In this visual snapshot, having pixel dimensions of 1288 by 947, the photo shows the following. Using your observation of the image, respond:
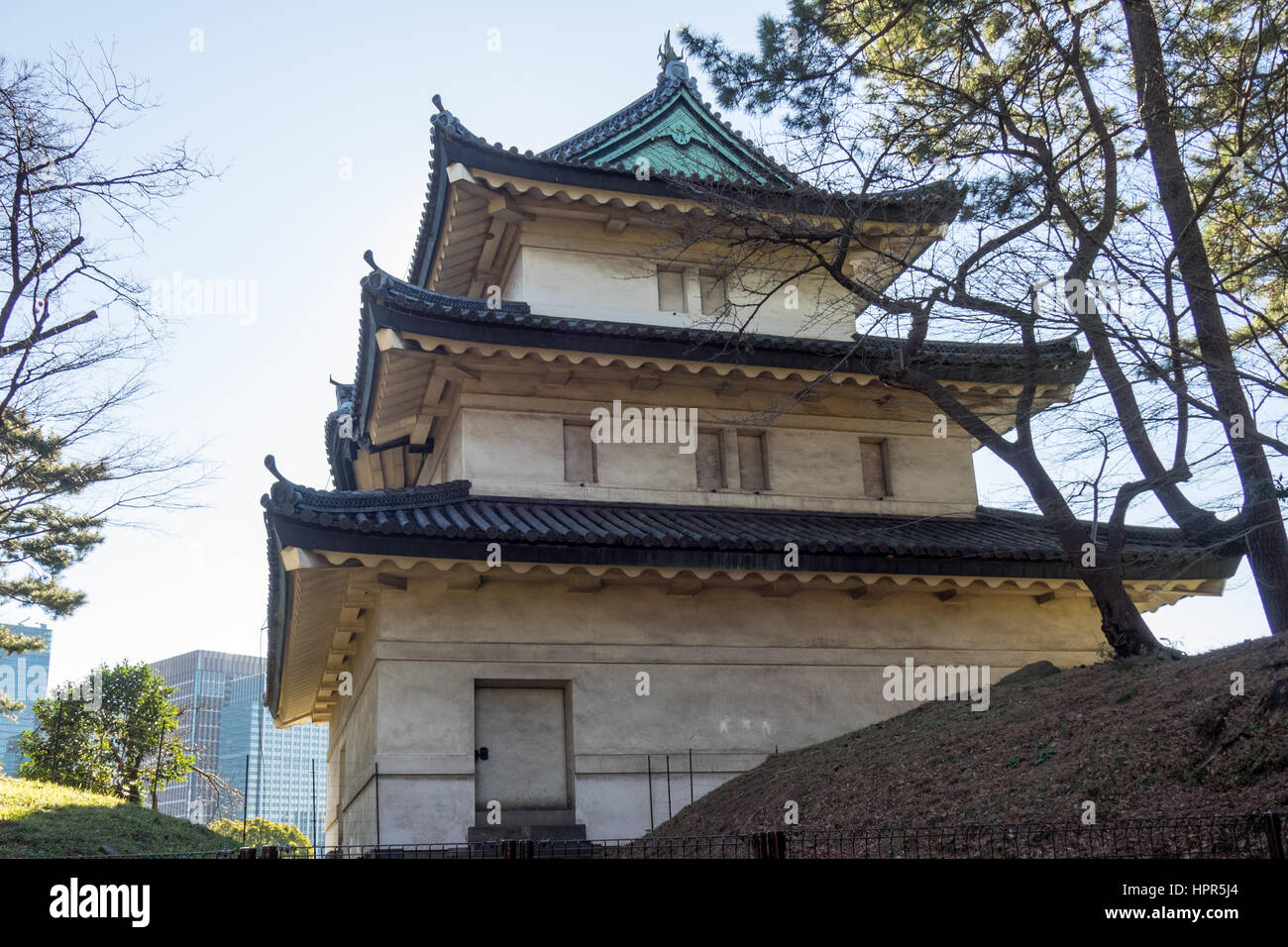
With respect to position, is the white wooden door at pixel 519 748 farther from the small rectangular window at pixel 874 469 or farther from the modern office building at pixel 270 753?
the modern office building at pixel 270 753

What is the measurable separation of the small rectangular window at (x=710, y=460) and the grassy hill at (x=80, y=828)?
33.9 ft

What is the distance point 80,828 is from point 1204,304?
731 inches

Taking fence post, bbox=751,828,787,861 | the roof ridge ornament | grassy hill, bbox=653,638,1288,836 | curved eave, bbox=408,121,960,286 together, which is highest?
the roof ridge ornament

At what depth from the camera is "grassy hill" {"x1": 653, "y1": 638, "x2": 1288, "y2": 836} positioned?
7570 mm

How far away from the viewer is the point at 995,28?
12.1 metres

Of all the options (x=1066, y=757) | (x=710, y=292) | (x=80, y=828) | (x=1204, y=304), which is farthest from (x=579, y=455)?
(x=80, y=828)

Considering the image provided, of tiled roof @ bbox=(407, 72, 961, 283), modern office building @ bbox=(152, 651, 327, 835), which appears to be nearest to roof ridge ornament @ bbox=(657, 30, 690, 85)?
tiled roof @ bbox=(407, 72, 961, 283)

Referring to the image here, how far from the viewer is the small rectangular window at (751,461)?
1677cm

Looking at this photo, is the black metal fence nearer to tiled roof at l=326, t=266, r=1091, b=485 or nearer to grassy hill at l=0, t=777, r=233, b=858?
tiled roof at l=326, t=266, r=1091, b=485

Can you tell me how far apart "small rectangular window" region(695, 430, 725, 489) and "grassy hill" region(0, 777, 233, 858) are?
10346 mm

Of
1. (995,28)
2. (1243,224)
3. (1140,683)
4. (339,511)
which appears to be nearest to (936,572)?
(1140,683)

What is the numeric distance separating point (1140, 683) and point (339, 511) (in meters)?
8.62

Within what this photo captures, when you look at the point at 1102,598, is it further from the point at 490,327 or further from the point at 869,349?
the point at 490,327

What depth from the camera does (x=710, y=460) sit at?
16.7 m
